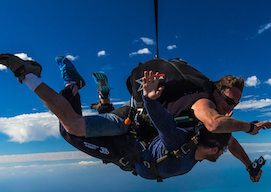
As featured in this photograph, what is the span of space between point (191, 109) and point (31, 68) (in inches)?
75.1

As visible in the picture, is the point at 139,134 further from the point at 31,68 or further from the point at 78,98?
the point at 31,68

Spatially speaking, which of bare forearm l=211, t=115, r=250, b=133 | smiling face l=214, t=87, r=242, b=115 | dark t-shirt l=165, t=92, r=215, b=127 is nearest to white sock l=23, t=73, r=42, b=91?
dark t-shirt l=165, t=92, r=215, b=127

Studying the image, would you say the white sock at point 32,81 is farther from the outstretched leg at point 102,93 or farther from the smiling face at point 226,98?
the smiling face at point 226,98

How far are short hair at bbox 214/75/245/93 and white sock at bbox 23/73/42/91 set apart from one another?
2.20m

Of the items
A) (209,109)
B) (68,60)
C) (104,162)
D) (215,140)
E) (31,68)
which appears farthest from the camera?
(104,162)

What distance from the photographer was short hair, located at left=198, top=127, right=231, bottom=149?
304 centimetres

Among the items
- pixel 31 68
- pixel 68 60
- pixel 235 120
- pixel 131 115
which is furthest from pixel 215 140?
pixel 31 68

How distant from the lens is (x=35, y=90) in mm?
2811

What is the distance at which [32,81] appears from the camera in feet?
9.30

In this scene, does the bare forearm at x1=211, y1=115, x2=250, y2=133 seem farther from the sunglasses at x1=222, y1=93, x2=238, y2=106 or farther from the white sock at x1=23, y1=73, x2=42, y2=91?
the white sock at x1=23, y1=73, x2=42, y2=91

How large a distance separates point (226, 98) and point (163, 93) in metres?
0.82

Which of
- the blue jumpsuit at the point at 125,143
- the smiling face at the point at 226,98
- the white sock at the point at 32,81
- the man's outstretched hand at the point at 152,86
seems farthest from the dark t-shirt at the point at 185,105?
the white sock at the point at 32,81

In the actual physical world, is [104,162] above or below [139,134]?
below

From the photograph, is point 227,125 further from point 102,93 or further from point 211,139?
point 102,93
